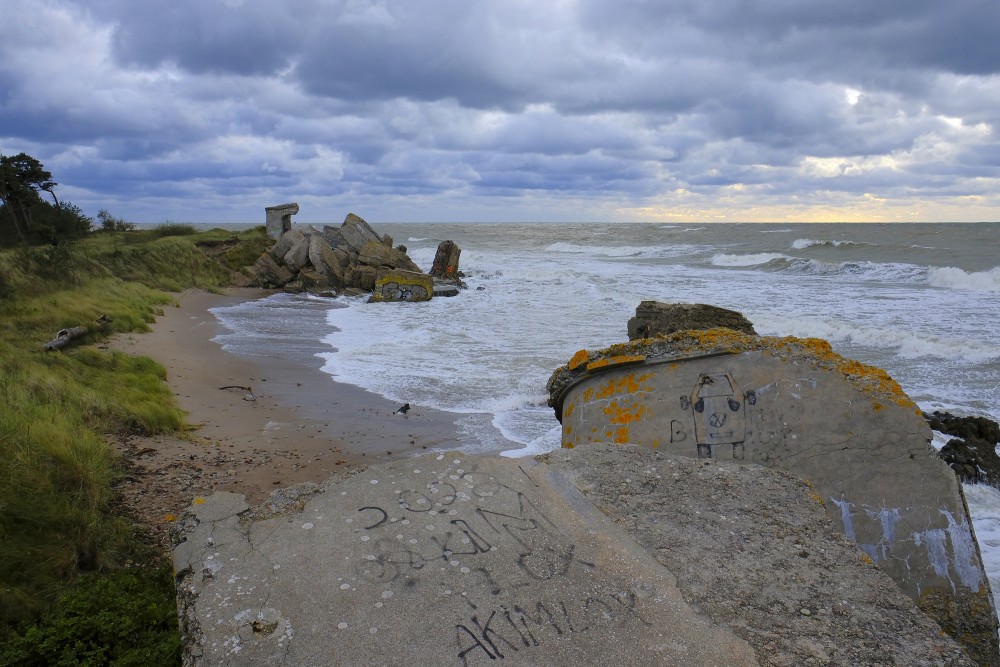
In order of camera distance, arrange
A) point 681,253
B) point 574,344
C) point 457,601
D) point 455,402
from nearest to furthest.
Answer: point 457,601 < point 455,402 < point 574,344 < point 681,253

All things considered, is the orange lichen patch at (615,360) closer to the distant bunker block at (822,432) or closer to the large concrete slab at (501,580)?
the distant bunker block at (822,432)

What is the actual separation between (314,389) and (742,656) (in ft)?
26.5

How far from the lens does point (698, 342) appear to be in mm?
4895

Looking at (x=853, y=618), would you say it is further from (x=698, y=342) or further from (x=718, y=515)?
(x=698, y=342)

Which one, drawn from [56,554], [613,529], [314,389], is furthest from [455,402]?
[613,529]

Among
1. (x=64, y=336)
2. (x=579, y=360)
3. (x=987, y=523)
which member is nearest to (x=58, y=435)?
(x=579, y=360)

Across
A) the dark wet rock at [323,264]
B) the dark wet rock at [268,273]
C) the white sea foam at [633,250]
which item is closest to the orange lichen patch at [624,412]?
the dark wet rock at [323,264]

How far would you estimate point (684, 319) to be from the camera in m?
9.26

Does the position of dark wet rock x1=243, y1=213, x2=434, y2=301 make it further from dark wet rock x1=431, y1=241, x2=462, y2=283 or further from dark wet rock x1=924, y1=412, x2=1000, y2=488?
dark wet rock x1=924, y1=412, x2=1000, y2=488

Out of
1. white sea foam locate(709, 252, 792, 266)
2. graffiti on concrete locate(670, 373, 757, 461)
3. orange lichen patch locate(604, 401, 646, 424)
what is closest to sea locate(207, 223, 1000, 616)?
graffiti on concrete locate(670, 373, 757, 461)

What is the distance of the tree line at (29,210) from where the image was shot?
23.0 m

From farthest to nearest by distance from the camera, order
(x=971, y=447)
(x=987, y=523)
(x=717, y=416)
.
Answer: (x=971, y=447) → (x=987, y=523) → (x=717, y=416)

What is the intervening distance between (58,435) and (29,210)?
24569 mm

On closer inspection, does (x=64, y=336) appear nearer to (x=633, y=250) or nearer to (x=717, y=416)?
(x=717, y=416)
